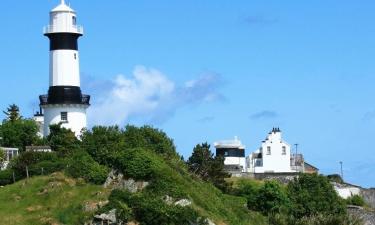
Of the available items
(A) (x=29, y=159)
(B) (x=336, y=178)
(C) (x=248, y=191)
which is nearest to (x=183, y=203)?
(A) (x=29, y=159)

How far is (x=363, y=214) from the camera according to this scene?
94.6 meters

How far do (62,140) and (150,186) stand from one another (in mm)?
20146

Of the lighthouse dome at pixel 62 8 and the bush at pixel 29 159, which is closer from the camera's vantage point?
the bush at pixel 29 159

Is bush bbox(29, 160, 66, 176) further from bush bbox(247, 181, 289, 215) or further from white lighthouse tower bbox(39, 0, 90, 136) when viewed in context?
bush bbox(247, 181, 289, 215)

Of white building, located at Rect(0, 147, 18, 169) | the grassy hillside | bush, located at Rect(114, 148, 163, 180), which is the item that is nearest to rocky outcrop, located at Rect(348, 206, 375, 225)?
the grassy hillside

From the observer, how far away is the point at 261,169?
117375 millimetres

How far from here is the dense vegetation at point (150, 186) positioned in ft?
201

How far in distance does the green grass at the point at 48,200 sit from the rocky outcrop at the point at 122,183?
0.86m

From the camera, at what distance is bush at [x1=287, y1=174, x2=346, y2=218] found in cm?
8507

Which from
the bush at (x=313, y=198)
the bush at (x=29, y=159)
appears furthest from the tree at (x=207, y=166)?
the bush at (x=29, y=159)

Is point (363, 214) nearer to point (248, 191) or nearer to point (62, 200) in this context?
point (248, 191)

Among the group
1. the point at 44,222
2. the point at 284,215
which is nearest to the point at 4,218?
the point at 44,222

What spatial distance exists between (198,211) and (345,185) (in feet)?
161

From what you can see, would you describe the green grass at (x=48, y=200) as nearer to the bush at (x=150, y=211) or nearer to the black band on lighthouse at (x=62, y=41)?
the bush at (x=150, y=211)
